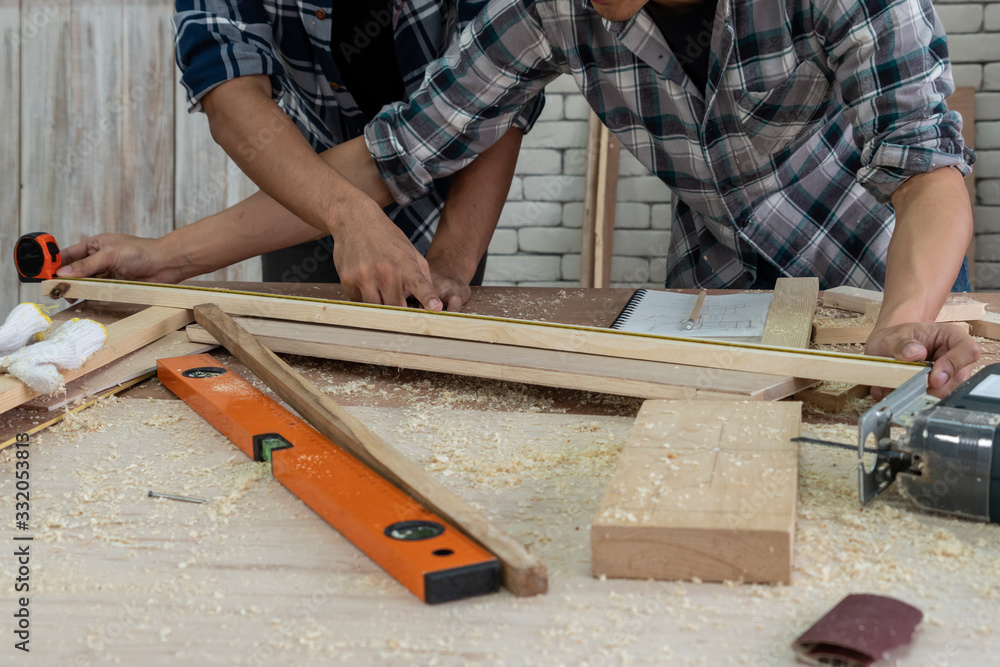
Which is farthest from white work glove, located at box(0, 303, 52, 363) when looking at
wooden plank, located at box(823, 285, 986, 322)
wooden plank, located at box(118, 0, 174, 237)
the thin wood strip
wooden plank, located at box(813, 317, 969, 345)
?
wooden plank, located at box(118, 0, 174, 237)

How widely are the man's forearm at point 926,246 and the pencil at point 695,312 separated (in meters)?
0.28

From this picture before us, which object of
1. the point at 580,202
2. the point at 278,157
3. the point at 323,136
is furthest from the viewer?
the point at 580,202

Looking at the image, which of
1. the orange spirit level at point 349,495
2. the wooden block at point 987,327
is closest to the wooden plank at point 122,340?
the orange spirit level at point 349,495

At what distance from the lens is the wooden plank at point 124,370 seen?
102 centimetres

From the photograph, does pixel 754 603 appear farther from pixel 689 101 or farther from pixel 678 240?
pixel 678 240

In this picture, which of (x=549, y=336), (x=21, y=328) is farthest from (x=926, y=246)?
(x=21, y=328)

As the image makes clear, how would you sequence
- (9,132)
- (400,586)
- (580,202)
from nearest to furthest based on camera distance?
(400,586), (9,132), (580,202)

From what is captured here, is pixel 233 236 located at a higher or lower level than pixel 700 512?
higher

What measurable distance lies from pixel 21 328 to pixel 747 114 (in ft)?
3.89

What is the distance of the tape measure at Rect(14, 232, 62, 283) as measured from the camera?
157 cm

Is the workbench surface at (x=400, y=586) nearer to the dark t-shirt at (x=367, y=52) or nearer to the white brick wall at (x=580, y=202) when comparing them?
the dark t-shirt at (x=367, y=52)

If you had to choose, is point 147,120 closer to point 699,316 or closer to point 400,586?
point 699,316

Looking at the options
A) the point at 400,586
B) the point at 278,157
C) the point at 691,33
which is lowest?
the point at 400,586

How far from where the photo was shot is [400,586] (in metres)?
0.61
